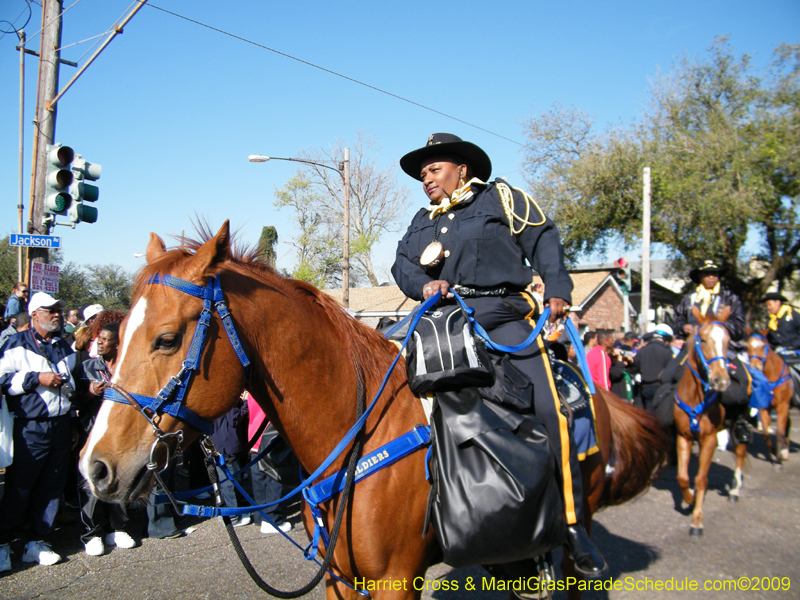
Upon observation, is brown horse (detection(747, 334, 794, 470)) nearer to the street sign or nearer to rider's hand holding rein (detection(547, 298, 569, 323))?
rider's hand holding rein (detection(547, 298, 569, 323))

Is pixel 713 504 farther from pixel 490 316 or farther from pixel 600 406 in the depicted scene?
pixel 490 316

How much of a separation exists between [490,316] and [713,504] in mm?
5648

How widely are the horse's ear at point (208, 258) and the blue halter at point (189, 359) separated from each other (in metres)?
0.04

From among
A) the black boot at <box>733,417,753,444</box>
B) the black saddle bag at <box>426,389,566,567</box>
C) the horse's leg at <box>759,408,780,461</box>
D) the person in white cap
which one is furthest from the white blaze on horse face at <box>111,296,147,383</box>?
the horse's leg at <box>759,408,780,461</box>

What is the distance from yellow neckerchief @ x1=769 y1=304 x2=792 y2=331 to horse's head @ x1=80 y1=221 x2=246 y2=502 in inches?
448

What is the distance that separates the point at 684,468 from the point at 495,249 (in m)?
4.77

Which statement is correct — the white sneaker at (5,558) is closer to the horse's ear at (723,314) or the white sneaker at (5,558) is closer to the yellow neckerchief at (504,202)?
the yellow neckerchief at (504,202)

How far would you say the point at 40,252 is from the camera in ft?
22.2

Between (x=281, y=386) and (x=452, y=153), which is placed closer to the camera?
(x=281, y=386)

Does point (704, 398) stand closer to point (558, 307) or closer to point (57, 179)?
point (558, 307)

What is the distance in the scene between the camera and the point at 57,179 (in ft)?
21.7

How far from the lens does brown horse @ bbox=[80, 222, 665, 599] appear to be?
1875 mm

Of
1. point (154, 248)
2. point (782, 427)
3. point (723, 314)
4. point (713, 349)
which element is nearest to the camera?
point (154, 248)

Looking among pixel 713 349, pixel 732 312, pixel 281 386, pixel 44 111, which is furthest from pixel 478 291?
pixel 44 111
